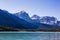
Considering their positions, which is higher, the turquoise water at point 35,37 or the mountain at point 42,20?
the mountain at point 42,20

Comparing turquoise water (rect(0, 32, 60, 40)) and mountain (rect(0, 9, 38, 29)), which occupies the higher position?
mountain (rect(0, 9, 38, 29))

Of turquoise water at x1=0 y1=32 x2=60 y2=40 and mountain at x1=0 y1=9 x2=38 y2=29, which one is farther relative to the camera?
mountain at x1=0 y1=9 x2=38 y2=29

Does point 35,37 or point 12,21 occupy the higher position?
point 12,21

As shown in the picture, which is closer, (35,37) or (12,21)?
(35,37)

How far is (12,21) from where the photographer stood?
916cm

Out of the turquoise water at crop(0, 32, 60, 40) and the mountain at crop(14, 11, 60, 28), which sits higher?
the mountain at crop(14, 11, 60, 28)

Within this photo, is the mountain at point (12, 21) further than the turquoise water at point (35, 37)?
Yes

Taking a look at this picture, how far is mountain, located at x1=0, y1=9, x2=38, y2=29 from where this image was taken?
8.52 meters

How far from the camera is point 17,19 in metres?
8.88

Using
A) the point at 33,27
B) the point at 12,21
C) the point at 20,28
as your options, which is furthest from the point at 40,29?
the point at 12,21

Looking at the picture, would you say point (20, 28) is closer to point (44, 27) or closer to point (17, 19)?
point (17, 19)

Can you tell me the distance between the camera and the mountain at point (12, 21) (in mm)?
8523

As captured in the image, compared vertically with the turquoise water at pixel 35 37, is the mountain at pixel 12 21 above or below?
above

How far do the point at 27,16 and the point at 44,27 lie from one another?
3.71 feet
